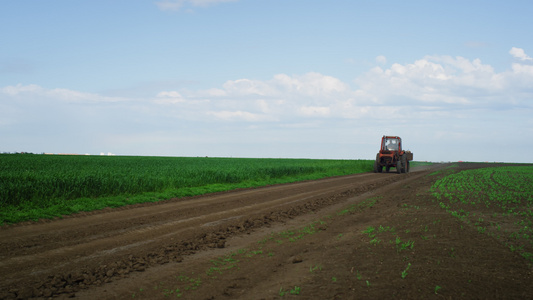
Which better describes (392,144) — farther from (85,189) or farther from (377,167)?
(85,189)

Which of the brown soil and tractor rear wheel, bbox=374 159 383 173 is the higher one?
tractor rear wheel, bbox=374 159 383 173

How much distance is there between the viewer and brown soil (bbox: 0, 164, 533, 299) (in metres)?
6.34

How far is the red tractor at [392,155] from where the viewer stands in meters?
38.1

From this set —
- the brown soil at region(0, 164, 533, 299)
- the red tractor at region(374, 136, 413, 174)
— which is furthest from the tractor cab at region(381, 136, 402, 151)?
the brown soil at region(0, 164, 533, 299)

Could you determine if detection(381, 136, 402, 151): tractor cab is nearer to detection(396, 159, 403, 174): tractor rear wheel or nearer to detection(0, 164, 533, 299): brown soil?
detection(396, 159, 403, 174): tractor rear wheel

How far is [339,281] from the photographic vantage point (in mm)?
6559

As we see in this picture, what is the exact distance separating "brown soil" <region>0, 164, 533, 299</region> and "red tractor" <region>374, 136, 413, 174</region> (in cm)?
2519

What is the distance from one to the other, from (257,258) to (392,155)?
32003 millimetres

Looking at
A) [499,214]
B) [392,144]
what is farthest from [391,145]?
→ [499,214]

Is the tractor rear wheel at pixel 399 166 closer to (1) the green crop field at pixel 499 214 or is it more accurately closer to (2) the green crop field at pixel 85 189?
(2) the green crop field at pixel 85 189

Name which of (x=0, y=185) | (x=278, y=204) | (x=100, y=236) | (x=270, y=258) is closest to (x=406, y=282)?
(x=270, y=258)

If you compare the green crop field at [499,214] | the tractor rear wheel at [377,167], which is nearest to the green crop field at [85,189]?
the green crop field at [499,214]

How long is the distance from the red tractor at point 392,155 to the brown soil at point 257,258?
82.7ft

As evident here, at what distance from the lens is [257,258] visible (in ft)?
27.2
